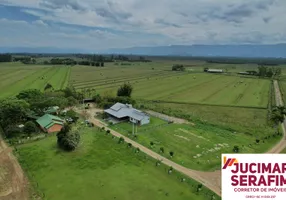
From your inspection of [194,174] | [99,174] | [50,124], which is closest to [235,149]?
[194,174]

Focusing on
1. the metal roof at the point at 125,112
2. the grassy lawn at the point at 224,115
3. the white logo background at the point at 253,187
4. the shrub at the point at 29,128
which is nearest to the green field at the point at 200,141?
the metal roof at the point at 125,112

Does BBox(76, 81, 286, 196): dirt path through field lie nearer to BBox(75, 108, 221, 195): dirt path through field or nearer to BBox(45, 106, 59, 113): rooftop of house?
BBox(75, 108, 221, 195): dirt path through field

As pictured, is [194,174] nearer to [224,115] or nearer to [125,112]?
[125,112]

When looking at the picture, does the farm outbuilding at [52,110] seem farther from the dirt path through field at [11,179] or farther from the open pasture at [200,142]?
the dirt path through field at [11,179]

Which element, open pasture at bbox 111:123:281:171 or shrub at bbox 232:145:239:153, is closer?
open pasture at bbox 111:123:281:171

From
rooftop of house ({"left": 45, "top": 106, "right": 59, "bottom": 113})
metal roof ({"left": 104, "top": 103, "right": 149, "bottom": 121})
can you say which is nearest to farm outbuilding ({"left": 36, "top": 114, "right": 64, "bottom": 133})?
rooftop of house ({"left": 45, "top": 106, "right": 59, "bottom": 113})

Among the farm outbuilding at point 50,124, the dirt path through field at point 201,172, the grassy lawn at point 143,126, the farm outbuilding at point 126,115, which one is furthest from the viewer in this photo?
the farm outbuilding at point 126,115
